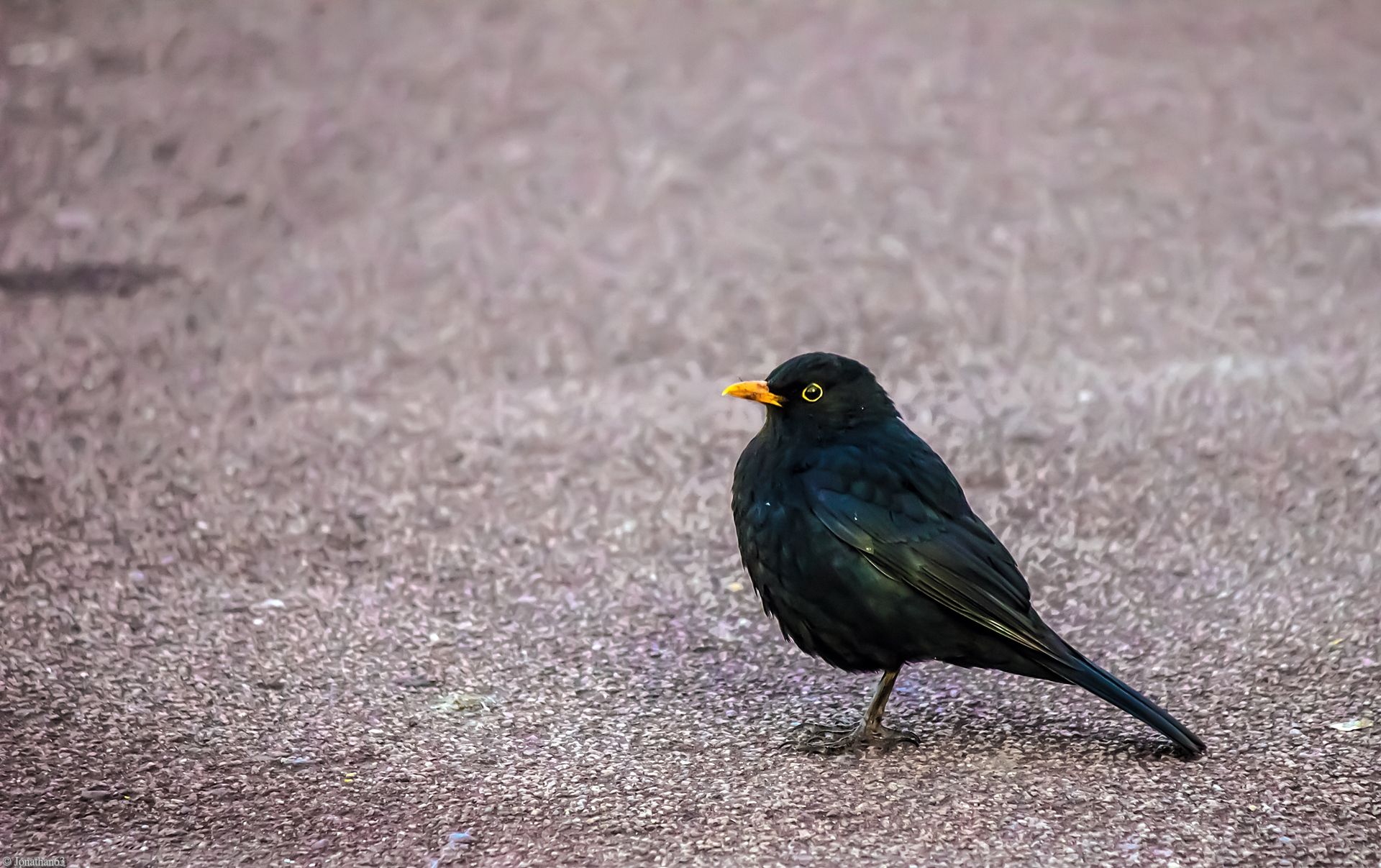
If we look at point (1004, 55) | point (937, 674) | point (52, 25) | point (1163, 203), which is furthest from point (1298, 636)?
point (52, 25)

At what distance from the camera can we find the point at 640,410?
22.6 feet

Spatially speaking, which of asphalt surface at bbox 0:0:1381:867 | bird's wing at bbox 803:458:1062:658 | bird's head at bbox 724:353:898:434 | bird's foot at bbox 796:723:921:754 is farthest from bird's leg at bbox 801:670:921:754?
bird's head at bbox 724:353:898:434

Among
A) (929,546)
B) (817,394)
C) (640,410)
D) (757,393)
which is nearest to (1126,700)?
(929,546)

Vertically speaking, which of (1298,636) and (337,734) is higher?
(1298,636)

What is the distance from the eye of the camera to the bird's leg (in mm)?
4273

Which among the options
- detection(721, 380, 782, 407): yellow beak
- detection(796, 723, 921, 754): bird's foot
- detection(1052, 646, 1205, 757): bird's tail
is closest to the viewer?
detection(1052, 646, 1205, 757): bird's tail

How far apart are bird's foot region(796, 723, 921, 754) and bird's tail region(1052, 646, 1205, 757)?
0.49 meters

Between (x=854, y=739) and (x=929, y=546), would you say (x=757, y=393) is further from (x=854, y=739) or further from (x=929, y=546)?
(x=854, y=739)

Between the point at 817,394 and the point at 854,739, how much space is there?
0.95 meters

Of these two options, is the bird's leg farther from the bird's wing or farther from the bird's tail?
the bird's tail

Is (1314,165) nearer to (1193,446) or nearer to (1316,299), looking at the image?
(1316,299)

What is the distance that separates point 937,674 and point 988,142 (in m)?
5.90

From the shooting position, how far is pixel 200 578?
543 cm

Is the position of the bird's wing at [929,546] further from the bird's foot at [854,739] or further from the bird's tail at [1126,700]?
the bird's foot at [854,739]
